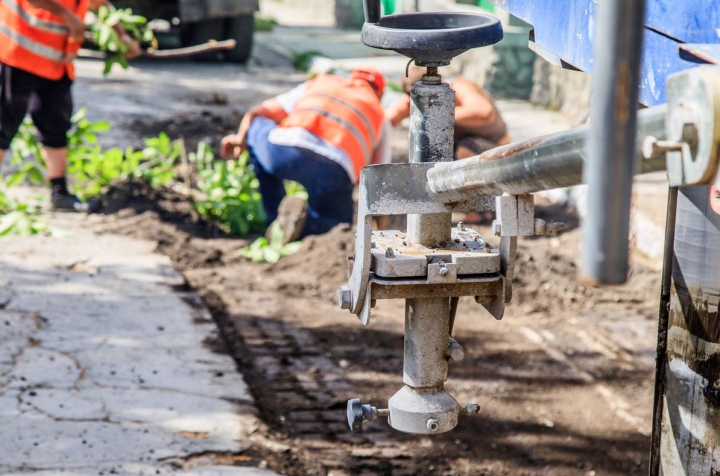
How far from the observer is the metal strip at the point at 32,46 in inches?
224

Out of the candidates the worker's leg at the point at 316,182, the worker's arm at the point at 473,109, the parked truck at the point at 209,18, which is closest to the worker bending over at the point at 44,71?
the worker's leg at the point at 316,182

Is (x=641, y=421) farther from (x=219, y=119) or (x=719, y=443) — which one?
(x=219, y=119)

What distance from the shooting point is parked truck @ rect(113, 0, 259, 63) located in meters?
10.3

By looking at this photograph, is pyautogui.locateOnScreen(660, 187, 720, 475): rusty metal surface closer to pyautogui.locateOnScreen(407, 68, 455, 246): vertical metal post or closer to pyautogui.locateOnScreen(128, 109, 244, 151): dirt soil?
pyautogui.locateOnScreen(407, 68, 455, 246): vertical metal post

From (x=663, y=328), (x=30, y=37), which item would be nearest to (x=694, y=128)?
(x=663, y=328)

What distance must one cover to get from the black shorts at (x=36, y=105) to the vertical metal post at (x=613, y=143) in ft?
17.6

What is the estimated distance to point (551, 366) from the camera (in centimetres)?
421

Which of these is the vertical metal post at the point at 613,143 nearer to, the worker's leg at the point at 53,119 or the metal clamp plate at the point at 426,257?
the metal clamp plate at the point at 426,257

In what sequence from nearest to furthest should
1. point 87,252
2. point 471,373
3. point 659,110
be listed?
point 659,110 < point 471,373 < point 87,252

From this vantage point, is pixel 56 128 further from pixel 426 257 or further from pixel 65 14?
pixel 426 257

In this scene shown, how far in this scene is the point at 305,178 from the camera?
529cm

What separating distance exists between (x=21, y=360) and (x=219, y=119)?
4727 mm

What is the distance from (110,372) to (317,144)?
71.6 inches

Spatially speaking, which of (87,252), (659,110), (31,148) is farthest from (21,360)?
(659,110)
